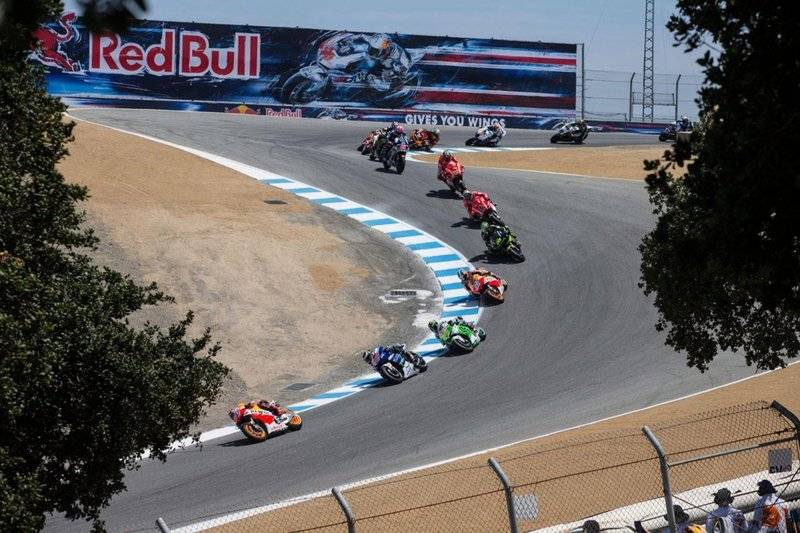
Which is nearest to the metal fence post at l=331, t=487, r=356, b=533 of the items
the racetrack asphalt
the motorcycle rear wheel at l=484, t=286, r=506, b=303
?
the racetrack asphalt

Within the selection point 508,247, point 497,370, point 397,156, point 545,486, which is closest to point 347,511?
point 545,486

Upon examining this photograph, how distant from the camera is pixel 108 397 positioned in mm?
11266

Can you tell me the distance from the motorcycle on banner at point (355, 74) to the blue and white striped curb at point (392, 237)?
15.6 meters

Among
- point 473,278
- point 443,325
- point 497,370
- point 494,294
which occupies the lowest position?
point 497,370

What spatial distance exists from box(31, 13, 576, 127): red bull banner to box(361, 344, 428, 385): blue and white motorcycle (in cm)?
3754

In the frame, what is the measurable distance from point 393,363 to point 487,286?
6.12 meters

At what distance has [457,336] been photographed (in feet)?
80.2

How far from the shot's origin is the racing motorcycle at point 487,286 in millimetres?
28250

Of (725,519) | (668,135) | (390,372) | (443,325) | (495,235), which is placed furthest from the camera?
(668,135)

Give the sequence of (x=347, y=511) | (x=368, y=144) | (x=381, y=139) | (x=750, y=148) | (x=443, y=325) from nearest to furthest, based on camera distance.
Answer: (x=750, y=148) < (x=347, y=511) < (x=443, y=325) < (x=381, y=139) < (x=368, y=144)

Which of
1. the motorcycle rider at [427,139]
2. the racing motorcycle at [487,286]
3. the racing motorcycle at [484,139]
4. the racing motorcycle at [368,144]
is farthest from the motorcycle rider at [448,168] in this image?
the racing motorcycle at [484,139]

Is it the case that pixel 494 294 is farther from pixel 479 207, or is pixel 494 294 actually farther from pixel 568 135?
pixel 568 135

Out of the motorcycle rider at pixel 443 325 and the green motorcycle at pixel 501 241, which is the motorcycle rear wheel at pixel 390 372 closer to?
the motorcycle rider at pixel 443 325

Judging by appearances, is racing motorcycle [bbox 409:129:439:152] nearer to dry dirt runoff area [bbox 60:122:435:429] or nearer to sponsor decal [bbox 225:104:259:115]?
dry dirt runoff area [bbox 60:122:435:429]
